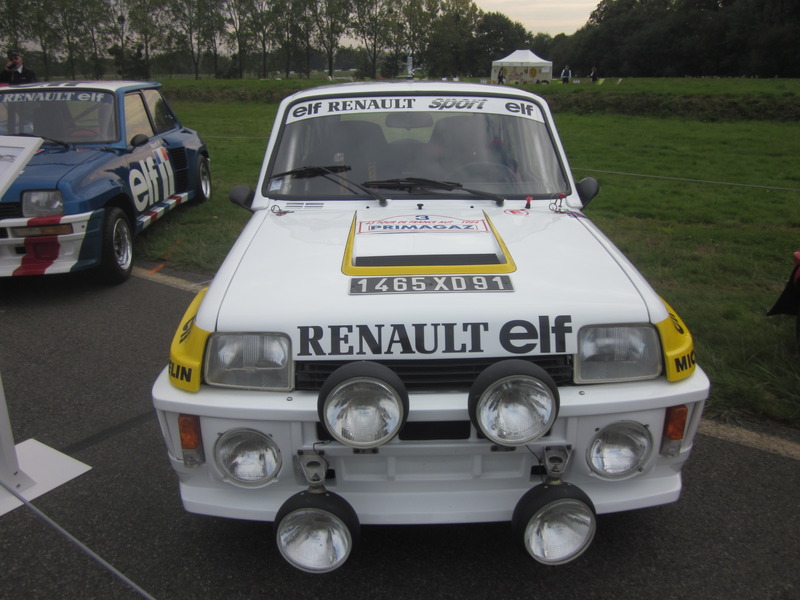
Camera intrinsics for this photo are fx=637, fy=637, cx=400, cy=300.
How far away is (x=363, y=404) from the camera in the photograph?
5.93 feet

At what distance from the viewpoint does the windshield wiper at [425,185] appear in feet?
10.1

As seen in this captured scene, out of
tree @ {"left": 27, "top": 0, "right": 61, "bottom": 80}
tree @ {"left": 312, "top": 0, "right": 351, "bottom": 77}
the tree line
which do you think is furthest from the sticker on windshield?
tree @ {"left": 312, "top": 0, "right": 351, "bottom": 77}

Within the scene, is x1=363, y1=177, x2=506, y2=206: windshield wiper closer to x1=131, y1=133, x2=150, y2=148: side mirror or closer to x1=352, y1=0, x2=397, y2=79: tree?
x1=131, y1=133, x2=150, y2=148: side mirror

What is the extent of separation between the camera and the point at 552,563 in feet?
6.36

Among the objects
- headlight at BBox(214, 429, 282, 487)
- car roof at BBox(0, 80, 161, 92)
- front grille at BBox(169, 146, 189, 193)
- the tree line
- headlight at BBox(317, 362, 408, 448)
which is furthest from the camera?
the tree line

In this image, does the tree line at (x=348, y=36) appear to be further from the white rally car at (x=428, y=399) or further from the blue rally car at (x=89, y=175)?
the white rally car at (x=428, y=399)

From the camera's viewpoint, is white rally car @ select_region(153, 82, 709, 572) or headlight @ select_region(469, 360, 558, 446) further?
white rally car @ select_region(153, 82, 709, 572)

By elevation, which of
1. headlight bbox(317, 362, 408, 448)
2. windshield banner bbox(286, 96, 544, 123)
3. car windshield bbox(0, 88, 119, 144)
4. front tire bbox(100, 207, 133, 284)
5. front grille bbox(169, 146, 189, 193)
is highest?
windshield banner bbox(286, 96, 544, 123)

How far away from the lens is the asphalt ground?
7.06 feet

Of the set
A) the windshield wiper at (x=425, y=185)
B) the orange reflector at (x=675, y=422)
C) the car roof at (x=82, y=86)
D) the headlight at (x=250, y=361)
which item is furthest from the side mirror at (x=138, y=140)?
the orange reflector at (x=675, y=422)

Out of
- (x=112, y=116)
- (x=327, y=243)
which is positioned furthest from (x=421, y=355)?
(x=112, y=116)

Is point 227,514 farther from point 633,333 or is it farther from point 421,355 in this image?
point 633,333

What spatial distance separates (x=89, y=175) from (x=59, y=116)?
52.1 inches

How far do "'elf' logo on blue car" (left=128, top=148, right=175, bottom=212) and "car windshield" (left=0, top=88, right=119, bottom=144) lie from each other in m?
0.41
